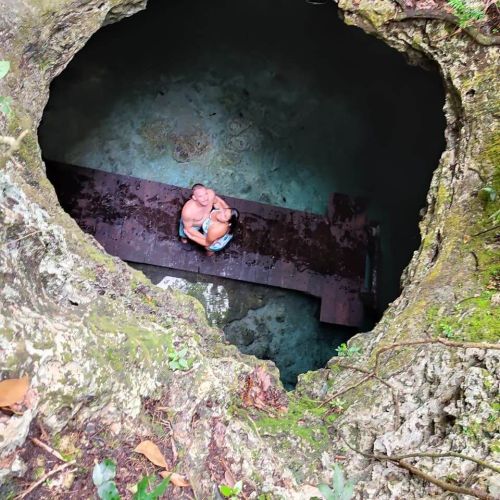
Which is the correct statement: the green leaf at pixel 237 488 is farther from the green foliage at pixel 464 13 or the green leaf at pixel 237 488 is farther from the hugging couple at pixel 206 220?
the hugging couple at pixel 206 220

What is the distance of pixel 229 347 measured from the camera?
2.57 metres

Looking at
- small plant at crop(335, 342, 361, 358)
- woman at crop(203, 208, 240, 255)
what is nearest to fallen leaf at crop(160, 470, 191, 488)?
small plant at crop(335, 342, 361, 358)

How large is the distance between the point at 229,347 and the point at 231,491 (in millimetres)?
885

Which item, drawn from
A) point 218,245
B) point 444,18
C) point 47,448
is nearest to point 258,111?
point 218,245

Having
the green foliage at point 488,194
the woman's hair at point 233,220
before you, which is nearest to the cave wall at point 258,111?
the woman's hair at point 233,220

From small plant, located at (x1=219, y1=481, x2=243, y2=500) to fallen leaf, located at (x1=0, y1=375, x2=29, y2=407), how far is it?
28.9 inches

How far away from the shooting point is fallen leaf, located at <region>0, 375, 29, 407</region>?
1429mm

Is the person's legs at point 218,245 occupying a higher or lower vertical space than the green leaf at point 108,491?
higher

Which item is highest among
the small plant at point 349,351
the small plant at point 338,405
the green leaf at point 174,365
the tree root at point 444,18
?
the tree root at point 444,18

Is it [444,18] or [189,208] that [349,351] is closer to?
[444,18]

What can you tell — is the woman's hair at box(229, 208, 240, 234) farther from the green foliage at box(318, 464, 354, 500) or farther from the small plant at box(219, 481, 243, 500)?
→ the green foliage at box(318, 464, 354, 500)

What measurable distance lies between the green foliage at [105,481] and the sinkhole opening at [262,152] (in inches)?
131

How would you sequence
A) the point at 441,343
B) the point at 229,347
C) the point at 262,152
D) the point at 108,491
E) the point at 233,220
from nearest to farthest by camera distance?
1. the point at 108,491
2. the point at 441,343
3. the point at 229,347
4. the point at 233,220
5. the point at 262,152

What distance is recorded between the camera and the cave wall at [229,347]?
169 cm
